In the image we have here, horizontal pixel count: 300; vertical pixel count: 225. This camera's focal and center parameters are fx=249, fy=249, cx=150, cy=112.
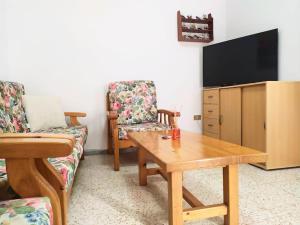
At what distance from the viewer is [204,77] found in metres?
3.52

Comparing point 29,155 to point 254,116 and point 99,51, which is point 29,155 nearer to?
point 254,116

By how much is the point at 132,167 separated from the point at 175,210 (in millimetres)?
1448

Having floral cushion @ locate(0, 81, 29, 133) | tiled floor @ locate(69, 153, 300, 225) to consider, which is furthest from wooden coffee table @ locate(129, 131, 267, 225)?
floral cushion @ locate(0, 81, 29, 133)

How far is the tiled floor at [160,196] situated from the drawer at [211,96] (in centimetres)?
100

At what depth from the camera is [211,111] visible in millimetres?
3316

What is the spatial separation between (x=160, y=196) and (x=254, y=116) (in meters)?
1.36

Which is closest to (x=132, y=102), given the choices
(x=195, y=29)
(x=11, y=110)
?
(x=11, y=110)

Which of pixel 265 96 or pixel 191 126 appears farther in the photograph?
pixel 191 126

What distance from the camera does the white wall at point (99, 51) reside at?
9.71 ft

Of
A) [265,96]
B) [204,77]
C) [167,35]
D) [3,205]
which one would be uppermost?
[167,35]

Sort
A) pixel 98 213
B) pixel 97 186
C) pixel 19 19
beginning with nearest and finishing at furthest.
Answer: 1. pixel 98 213
2. pixel 97 186
3. pixel 19 19

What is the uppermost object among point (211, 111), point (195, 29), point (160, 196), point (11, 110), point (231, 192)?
point (195, 29)

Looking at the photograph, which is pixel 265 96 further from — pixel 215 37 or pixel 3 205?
pixel 3 205

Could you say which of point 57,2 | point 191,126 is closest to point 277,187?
point 191,126
